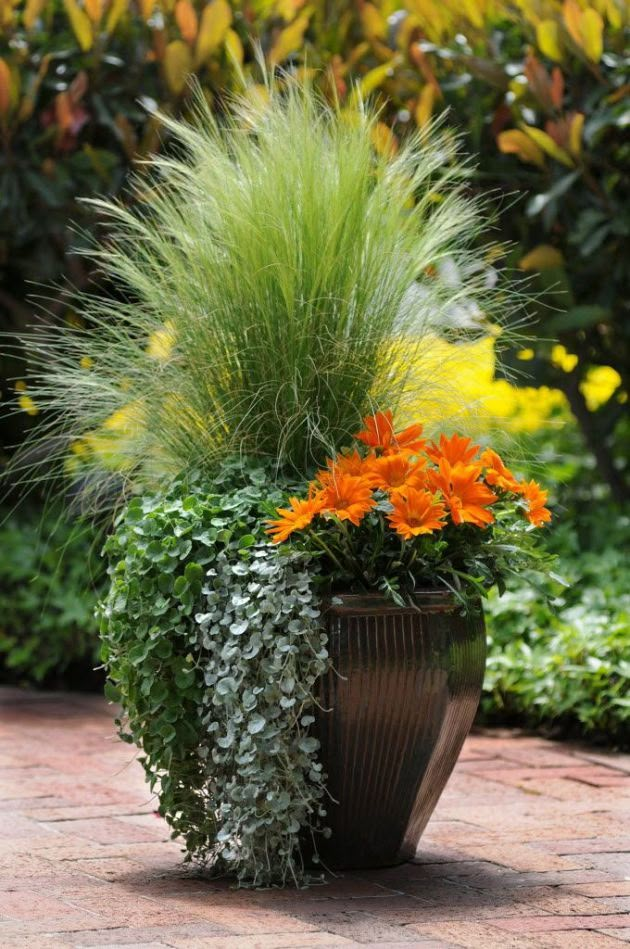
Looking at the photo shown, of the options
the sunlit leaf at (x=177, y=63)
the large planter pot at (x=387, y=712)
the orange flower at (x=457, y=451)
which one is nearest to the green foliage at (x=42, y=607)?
the sunlit leaf at (x=177, y=63)

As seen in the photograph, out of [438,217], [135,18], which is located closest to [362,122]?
[438,217]

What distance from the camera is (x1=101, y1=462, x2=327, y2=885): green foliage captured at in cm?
283

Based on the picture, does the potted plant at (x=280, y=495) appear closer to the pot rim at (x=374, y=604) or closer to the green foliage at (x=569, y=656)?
the pot rim at (x=374, y=604)

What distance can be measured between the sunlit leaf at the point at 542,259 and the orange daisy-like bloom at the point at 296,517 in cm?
288

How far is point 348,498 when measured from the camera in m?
2.86

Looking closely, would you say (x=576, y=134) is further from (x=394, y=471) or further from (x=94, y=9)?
(x=394, y=471)

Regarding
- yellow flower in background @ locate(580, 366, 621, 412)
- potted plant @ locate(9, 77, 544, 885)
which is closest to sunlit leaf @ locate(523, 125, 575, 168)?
potted plant @ locate(9, 77, 544, 885)

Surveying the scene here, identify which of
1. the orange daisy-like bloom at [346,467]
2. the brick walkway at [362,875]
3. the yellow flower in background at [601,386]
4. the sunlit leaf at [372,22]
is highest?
the sunlit leaf at [372,22]

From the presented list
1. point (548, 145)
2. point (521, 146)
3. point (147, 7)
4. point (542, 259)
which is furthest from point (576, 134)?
point (147, 7)

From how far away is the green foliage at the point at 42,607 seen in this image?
5.70 m

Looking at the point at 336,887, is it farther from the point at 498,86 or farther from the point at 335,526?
the point at 498,86

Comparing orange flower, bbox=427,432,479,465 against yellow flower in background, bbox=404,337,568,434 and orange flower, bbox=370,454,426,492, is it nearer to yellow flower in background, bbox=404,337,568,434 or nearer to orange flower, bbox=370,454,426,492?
orange flower, bbox=370,454,426,492

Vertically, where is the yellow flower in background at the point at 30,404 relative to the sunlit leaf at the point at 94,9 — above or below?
below

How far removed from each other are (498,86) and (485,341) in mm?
2319
